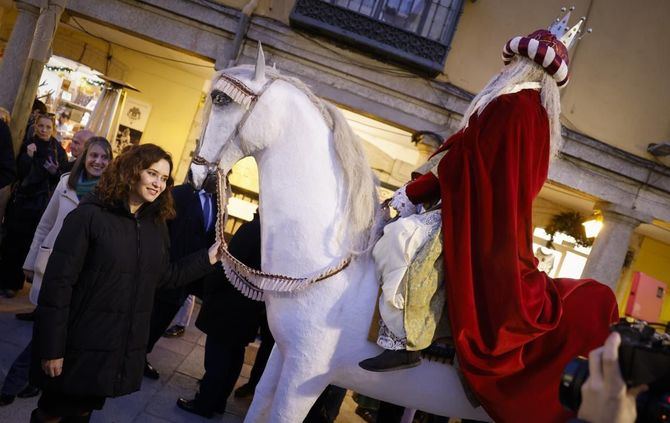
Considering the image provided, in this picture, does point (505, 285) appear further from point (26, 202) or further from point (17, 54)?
point (17, 54)

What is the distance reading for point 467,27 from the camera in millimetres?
8000

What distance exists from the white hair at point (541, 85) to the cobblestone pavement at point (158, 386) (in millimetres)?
2875

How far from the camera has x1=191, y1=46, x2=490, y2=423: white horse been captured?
2158 millimetres

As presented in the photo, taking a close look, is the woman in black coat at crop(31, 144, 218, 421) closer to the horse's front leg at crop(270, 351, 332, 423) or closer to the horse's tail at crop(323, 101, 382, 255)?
the horse's front leg at crop(270, 351, 332, 423)

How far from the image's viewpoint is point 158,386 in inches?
155

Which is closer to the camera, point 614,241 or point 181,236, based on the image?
point 181,236

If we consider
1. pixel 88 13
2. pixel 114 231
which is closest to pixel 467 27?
pixel 88 13

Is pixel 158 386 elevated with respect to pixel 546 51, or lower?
lower

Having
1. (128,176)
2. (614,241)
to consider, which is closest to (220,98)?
(128,176)

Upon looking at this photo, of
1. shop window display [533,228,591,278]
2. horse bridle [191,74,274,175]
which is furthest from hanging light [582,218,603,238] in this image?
horse bridle [191,74,274,175]

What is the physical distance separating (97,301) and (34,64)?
253 inches

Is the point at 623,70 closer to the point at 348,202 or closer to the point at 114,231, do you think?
the point at 348,202

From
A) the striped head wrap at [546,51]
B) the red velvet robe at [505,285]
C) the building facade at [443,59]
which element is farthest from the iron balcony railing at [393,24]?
the red velvet robe at [505,285]

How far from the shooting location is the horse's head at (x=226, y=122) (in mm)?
2248
